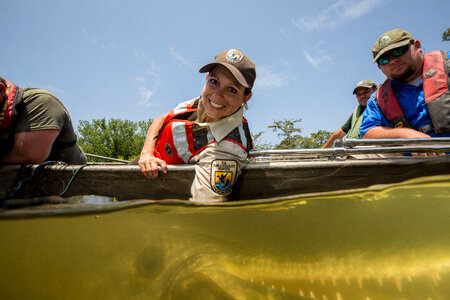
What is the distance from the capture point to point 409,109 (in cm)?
233

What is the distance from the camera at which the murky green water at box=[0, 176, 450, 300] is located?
41.4 inches

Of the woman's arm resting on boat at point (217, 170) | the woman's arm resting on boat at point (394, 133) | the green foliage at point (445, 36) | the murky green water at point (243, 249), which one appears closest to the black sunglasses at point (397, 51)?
the woman's arm resting on boat at point (394, 133)

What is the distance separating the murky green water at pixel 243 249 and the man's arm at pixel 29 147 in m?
0.50

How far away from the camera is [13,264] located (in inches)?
52.7

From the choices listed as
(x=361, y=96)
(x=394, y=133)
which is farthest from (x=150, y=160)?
(x=361, y=96)

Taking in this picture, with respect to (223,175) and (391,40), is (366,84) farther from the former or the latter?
(223,175)

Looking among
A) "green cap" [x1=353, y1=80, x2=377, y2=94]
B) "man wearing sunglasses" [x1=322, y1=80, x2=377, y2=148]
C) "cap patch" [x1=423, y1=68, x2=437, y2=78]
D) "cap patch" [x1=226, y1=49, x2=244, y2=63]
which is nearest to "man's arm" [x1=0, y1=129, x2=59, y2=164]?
"cap patch" [x1=226, y1=49, x2=244, y2=63]

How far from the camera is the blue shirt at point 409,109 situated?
2254mm

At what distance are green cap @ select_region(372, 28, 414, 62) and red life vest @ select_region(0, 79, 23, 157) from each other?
324cm

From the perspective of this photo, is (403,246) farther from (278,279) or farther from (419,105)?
(419,105)

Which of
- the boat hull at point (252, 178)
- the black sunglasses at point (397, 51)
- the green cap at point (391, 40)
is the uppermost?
the green cap at point (391, 40)

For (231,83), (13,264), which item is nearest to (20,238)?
(13,264)

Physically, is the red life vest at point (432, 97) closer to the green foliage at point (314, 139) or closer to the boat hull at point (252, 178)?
the boat hull at point (252, 178)

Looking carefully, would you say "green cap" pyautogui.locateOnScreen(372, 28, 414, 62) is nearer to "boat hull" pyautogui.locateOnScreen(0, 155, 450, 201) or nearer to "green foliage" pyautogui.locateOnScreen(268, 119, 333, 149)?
"boat hull" pyautogui.locateOnScreen(0, 155, 450, 201)
